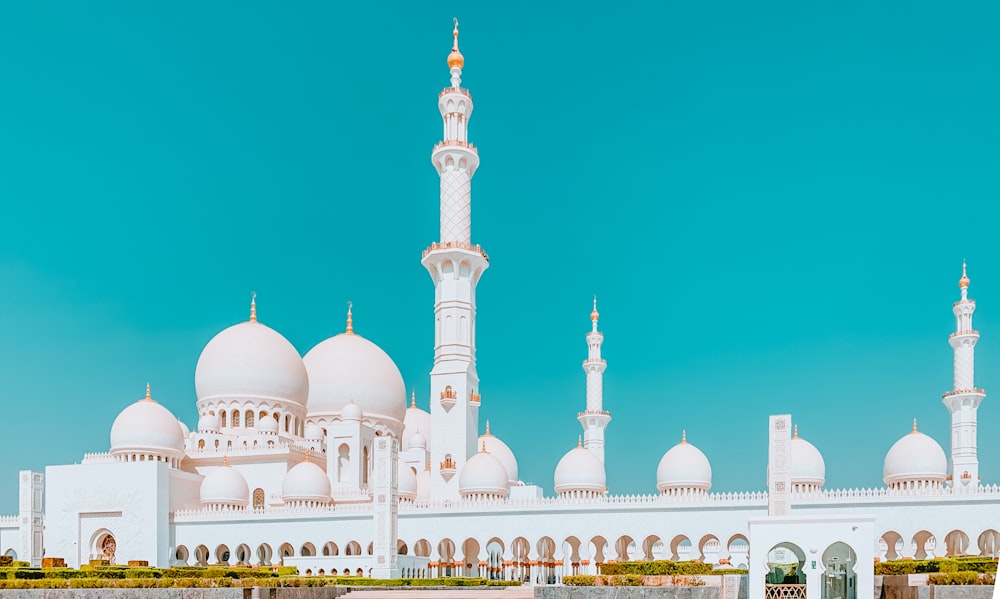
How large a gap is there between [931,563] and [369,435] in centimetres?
2471

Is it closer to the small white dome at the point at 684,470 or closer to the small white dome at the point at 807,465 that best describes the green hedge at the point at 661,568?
the small white dome at the point at 684,470

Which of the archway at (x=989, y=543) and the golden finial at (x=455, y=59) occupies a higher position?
the golden finial at (x=455, y=59)

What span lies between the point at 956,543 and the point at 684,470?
8264 millimetres

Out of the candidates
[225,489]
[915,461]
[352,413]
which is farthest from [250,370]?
[915,461]

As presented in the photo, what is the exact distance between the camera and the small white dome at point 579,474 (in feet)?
119

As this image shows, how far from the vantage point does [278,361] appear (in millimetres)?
41719

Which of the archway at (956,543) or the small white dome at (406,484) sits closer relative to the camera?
the archway at (956,543)

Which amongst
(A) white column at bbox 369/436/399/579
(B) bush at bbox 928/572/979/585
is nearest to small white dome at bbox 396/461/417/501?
(A) white column at bbox 369/436/399/579

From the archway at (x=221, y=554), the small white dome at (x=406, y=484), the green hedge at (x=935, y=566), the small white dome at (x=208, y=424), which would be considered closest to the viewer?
the green hedge at (x=935, y=566)

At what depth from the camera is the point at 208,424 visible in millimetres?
41250

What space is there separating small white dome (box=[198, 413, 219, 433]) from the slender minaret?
85.5ft

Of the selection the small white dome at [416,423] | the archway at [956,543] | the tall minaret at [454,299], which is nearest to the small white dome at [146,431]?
the tall minaret at [454,299]

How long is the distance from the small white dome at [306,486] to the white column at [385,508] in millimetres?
3956

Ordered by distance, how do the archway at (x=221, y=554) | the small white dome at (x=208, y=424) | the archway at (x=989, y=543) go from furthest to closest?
the small white dome at (x=208, y=424)
the archway at (x=221, y=554)
the archway at (x=989, y=543)
